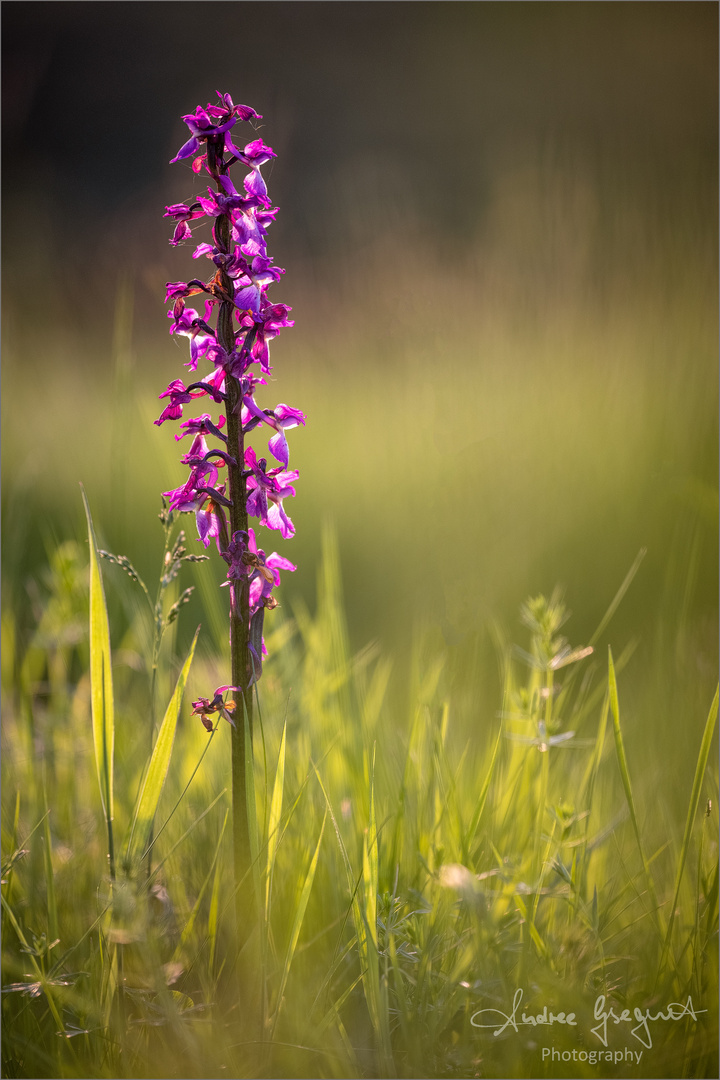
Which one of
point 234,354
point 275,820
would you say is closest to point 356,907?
point 275,820

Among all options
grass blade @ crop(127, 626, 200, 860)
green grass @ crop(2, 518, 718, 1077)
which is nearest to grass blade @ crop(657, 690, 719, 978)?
green grass @ crop(2, 518, 718, 1077)

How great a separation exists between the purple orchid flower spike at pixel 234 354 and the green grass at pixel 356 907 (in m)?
0.11

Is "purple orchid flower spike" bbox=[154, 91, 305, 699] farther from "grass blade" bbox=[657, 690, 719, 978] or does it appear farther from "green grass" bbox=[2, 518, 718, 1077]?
"grass blade" bbox=[657, 690, 719, 978]

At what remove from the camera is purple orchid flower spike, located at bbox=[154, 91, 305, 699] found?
2.22ft

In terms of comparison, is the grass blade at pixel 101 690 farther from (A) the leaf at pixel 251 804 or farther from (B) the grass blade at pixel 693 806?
(B) the grass blade at pixel 693 806

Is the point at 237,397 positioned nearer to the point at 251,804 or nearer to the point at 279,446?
the point at 279,446

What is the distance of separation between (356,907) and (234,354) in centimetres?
67

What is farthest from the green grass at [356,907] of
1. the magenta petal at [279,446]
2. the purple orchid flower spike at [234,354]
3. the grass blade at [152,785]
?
the magenta petal at [279,446]

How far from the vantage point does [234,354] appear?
2.23ft

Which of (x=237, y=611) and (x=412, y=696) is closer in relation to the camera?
(x=237, y=611)

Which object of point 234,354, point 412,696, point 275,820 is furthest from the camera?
point 412,696

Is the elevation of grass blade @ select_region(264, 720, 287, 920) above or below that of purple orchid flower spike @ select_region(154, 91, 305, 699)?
below

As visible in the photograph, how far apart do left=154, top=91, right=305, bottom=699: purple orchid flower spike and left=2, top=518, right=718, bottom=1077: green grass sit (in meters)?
0.11

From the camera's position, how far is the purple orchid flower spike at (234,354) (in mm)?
677
